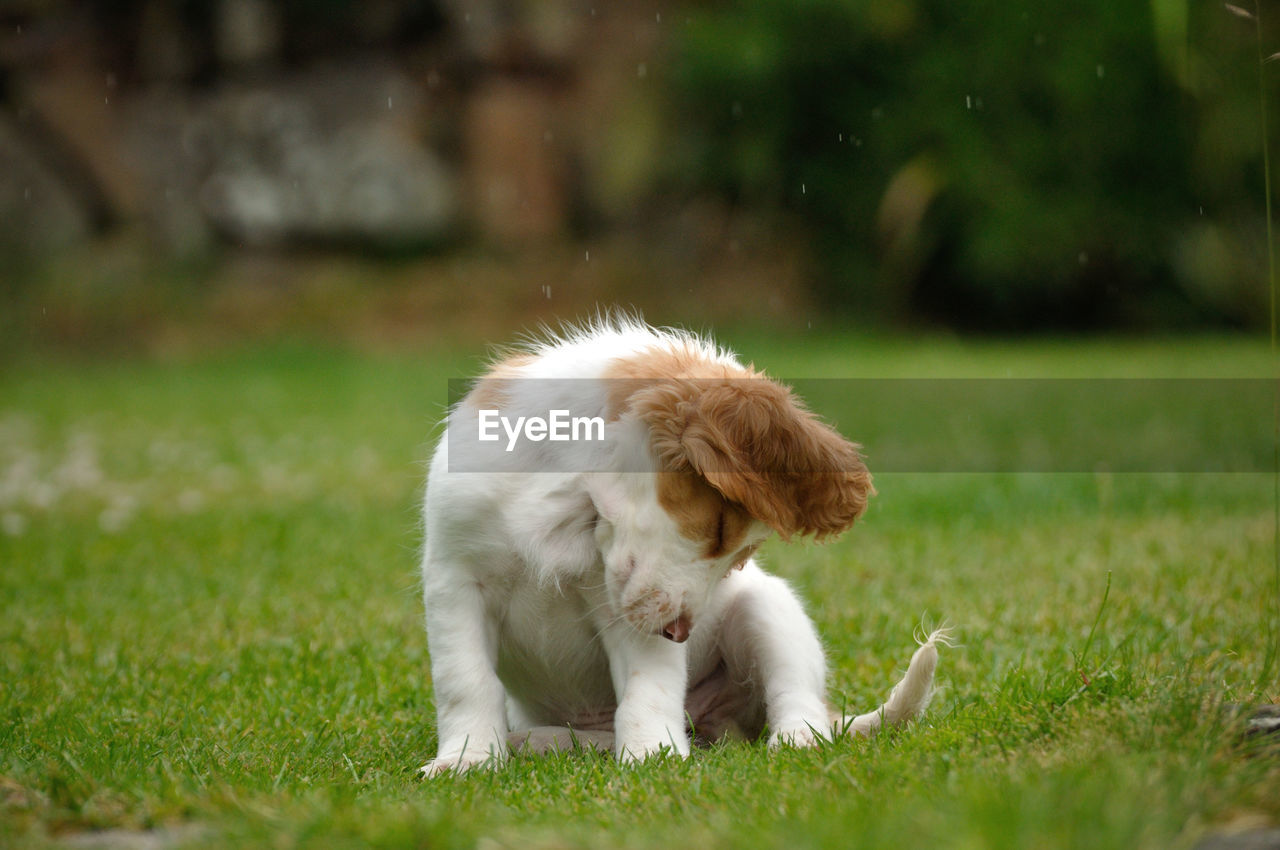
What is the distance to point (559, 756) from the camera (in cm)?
320

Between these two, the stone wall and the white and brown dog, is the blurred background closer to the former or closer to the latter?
the stone wall

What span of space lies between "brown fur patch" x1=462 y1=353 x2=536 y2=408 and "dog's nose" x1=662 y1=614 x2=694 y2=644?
738mm

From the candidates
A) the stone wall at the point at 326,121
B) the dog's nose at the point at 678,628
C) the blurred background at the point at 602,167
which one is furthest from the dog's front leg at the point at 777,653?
the stone wall at the point at 326,121

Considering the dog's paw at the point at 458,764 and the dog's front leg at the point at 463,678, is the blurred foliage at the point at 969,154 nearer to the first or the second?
the dog's front leg at the point at 463,678

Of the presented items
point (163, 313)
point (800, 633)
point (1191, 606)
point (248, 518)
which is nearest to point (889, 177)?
point (163, 313)

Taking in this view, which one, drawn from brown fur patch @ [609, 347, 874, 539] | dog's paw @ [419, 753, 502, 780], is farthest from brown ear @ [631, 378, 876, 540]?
dog's paw @ [419, 753, 502, 780]

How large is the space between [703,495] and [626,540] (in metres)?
0.21

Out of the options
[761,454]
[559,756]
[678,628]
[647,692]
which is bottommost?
[559,756]

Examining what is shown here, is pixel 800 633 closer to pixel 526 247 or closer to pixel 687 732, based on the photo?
pixel 687 732

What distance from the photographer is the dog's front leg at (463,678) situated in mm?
3189

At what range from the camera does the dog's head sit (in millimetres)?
2955

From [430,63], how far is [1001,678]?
50.9ft

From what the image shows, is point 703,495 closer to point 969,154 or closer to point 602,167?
point 969,154

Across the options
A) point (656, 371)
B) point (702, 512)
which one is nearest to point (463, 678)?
point (702, 512)
